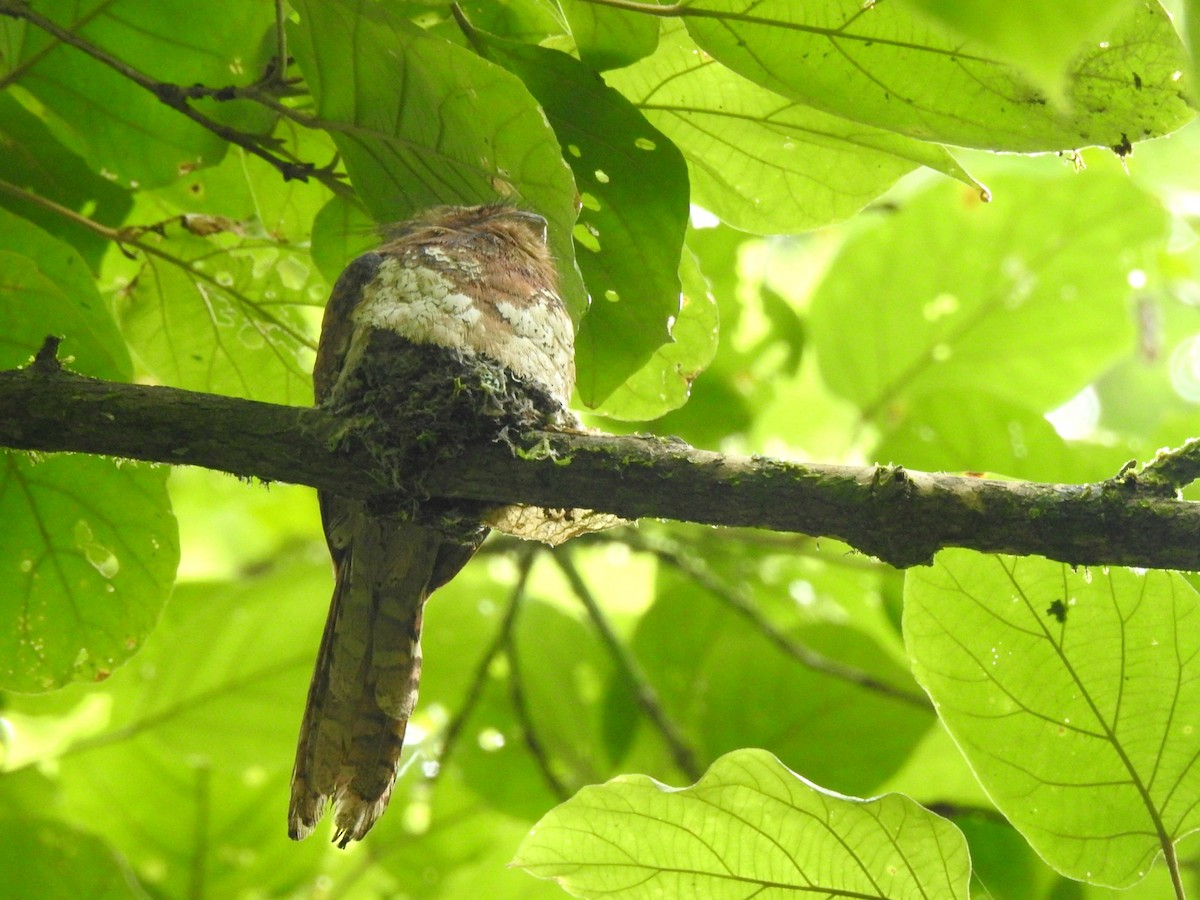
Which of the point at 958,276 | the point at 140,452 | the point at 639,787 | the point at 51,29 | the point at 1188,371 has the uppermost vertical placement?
the point at 1188,371

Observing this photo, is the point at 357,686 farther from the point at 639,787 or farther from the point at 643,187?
the point at 643,187

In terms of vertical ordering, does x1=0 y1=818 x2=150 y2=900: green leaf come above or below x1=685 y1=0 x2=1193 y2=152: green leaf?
below

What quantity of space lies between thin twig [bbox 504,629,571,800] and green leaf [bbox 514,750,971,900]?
1252 mm

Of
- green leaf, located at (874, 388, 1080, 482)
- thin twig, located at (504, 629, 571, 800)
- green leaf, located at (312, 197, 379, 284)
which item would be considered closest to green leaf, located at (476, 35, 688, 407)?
green leaf, located at (312, 197, 379, 284)

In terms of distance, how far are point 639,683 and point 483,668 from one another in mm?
477

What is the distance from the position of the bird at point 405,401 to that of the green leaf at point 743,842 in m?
0.51

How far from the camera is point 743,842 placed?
187 centimetres

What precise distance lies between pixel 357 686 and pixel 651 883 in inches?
29.1

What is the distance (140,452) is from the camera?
1.61m

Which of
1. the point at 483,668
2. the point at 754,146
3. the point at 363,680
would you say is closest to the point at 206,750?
the point at 483,668

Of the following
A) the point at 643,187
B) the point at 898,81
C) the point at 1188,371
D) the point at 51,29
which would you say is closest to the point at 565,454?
the point at 643,187

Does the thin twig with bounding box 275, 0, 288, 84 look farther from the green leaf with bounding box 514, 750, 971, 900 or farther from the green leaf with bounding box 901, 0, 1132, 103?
the green leaf with bounding box 901, 0, 1132, 103

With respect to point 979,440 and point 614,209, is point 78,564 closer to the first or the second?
point 614,209

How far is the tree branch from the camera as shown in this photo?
146 cm
